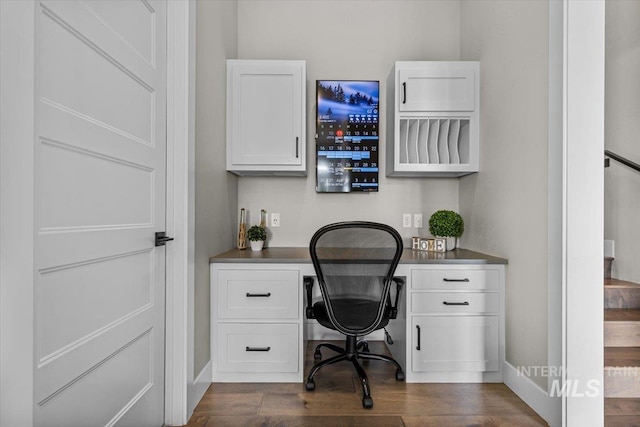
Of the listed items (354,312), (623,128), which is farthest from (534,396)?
(623,128)

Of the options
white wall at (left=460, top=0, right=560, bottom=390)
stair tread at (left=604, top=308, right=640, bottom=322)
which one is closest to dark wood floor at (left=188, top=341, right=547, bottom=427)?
white wall at (left=460, top=0, right=560, bottom=390)

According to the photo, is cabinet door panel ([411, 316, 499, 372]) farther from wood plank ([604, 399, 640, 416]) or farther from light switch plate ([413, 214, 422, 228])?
light switch plate ([413, 214, 422, 228])

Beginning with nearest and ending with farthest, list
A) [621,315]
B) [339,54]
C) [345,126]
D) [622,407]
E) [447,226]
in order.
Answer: [622,407], [621,315], [447,226], [345,126], [339,54]

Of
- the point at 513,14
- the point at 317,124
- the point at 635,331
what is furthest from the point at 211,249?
the point at 635,331

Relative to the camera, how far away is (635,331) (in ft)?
6.26

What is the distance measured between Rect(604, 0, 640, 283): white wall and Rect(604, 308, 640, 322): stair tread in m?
0.36

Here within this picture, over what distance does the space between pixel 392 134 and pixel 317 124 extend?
1.96 ft

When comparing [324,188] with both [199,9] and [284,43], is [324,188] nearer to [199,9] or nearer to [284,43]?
[284,43]

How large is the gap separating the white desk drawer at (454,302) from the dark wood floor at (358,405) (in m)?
0.46

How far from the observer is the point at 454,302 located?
6.72ft

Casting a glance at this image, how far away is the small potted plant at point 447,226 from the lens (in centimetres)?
248

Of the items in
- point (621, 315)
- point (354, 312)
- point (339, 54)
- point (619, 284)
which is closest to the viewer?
point (354, 312)

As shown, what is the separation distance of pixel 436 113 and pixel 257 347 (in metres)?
2.01

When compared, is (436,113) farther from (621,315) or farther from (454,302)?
(621,315)
